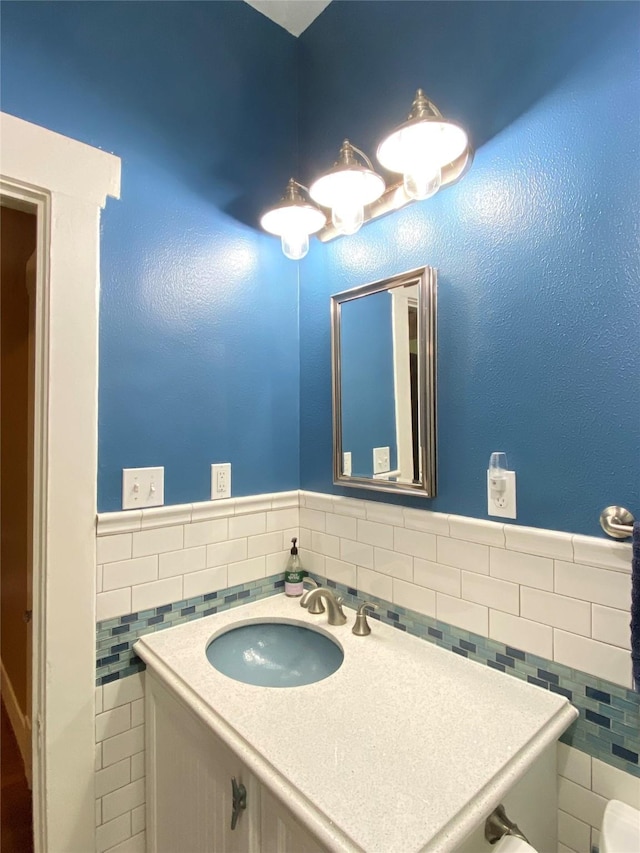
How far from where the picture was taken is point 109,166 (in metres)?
1.20

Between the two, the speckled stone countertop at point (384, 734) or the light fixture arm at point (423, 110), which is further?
the light fixture arm at point (423, 110)

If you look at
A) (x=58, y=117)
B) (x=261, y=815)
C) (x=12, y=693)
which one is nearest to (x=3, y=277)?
(x=58, y=117)

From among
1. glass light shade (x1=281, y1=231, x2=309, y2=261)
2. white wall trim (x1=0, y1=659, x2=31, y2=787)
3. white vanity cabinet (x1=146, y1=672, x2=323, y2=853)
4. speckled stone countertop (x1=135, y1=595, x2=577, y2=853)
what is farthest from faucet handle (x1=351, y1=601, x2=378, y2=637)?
white wall trim (x1=0, y1=659, x2=31, y2=787)

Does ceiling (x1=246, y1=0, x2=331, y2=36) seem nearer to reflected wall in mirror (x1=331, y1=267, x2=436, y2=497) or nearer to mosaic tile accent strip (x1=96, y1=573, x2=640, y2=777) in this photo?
reflected wall in mirror (x1=331, y1=267, x2=436, y2=497)

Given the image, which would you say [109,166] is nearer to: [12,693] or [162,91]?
[162,91]

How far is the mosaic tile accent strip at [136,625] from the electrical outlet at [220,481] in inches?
12.2

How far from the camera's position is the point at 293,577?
1.53 metres

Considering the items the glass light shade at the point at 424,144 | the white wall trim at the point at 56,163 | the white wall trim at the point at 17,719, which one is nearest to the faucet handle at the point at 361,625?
the glass light shade at the point at 424,144

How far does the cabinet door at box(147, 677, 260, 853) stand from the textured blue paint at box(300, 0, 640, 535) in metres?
0.78

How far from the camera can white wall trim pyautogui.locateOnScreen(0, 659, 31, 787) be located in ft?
6.07

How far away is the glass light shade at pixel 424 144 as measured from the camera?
1045mm

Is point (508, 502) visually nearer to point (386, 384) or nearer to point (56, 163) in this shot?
point (386, 384)

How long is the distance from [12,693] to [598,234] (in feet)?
10.00

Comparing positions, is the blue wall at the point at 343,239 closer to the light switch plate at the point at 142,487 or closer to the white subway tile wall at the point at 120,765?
the light switch plate at the point at 142,487
